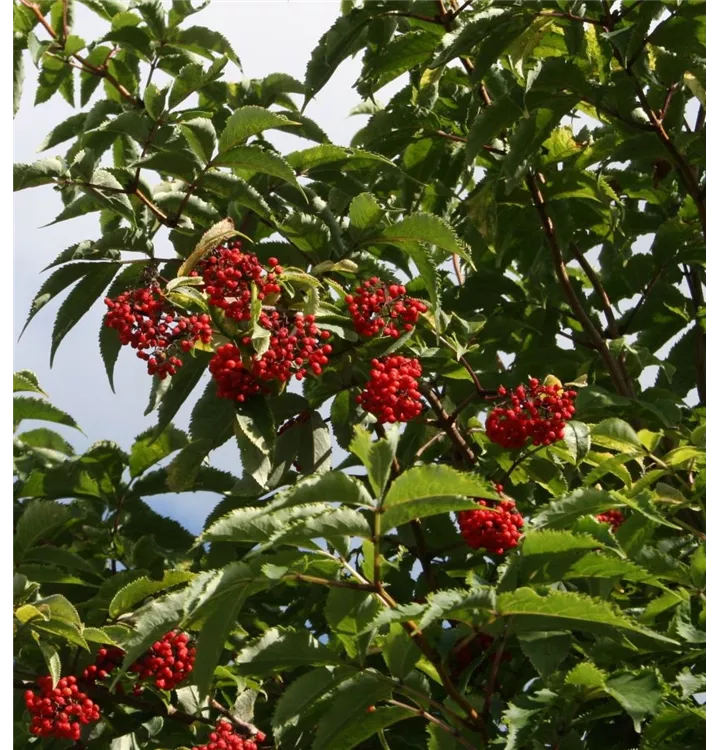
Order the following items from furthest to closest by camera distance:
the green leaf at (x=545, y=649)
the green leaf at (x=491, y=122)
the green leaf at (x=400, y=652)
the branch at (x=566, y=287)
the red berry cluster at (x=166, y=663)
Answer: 1. the branch at (x=566, y=287)
2. the green leaf at (x=491, y=122)
3. the red berry cluster at (x=166, y=663)
4. the green leaf at (x=545, y=649)
5. the green leaf at (x=400, y=652)

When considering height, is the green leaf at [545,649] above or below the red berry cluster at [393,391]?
below

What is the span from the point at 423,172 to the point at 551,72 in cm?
84

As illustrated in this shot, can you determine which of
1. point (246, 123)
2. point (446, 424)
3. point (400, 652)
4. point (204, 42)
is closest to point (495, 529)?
point (446, 424)

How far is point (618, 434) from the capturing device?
3.20 meters

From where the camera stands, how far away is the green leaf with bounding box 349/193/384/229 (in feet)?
10.5

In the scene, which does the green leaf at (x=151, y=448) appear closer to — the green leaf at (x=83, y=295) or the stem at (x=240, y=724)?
the green leaf at (x=83, y=295)

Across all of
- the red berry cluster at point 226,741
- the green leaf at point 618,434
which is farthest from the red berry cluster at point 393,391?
the red berry cluster at point 226,741

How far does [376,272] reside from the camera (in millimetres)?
3461

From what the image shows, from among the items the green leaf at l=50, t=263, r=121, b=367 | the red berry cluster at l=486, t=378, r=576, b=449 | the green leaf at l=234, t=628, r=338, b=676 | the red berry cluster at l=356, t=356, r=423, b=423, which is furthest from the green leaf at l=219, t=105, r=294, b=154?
the green leaf at l=234, t=628, r=338, b=676

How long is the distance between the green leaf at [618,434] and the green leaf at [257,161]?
116 centimetres

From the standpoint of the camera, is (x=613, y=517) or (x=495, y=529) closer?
(x=495, y=529)

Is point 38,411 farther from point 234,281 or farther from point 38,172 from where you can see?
point 234,281

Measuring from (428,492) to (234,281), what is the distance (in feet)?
3.51

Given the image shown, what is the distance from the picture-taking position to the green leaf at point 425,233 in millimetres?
3096
